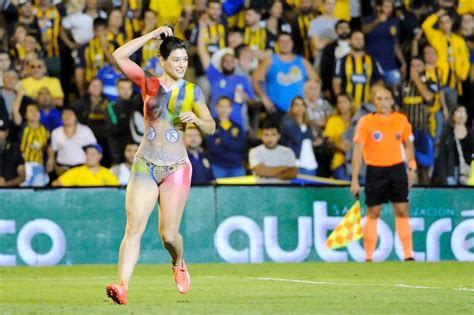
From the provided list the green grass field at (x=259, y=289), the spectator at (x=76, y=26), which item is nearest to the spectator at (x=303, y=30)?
the spectator at (x=76, y=26)

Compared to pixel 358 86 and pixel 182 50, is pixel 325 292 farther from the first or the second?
pixel 358 86

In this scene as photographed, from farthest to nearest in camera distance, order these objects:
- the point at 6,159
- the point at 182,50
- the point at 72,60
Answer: the point at 72,60 < the point at 6,159 < the point at 182,50

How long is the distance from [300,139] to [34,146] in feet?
13.1

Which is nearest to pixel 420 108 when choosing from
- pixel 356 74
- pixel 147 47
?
pixel 356 74

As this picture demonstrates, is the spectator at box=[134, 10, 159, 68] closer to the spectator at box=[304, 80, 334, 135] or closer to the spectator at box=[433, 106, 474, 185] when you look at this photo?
the spectator at box=[304, 80, 334, 135]

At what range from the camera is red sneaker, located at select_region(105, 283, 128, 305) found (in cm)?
976

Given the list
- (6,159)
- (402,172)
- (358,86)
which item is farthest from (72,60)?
(402,172)

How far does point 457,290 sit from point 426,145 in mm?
8250

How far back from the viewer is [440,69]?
21.0 m

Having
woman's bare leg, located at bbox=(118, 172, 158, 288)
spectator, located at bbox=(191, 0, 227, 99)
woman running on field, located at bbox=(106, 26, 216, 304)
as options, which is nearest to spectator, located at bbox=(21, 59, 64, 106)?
spectator, located at bbox=(191, 0, 227, 99)

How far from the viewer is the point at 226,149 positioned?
19.2 metres

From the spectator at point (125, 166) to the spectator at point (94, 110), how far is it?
0.59 metres

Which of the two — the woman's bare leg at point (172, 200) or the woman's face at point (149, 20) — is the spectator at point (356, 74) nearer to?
the woman's face at point (149, 20)

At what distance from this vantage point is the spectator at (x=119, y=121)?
19297mm
